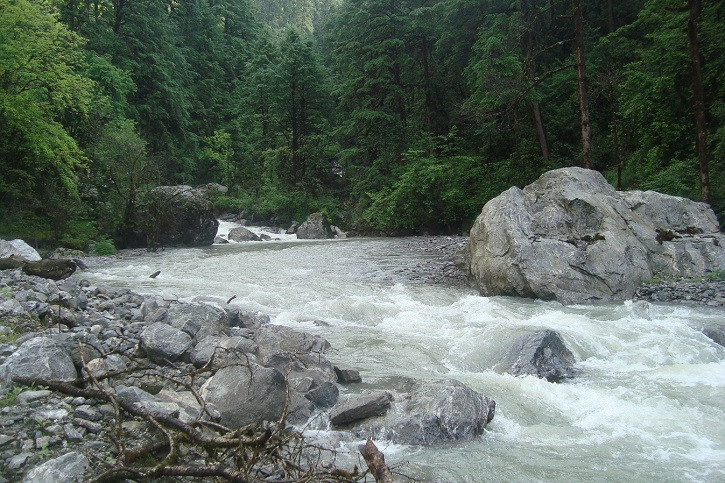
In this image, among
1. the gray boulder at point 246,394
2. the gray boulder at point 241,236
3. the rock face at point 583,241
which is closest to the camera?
Answer: the gray boulder at point 246,394

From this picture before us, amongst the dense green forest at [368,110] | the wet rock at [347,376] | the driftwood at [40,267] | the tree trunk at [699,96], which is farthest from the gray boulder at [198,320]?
the tree trunk at [699,96]

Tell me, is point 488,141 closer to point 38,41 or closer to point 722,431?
point 38,41

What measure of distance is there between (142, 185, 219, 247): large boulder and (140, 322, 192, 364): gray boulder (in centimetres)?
1511

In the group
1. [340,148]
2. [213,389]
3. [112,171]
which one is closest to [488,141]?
[340,148]

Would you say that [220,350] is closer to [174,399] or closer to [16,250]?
[174,399]

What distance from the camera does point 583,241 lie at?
11094 millimetres

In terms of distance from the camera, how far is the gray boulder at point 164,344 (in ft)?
19.8

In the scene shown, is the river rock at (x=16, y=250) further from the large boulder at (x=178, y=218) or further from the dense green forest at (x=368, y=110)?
the large boulder at (x=178, y=218)

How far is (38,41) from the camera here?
15047 millimetres

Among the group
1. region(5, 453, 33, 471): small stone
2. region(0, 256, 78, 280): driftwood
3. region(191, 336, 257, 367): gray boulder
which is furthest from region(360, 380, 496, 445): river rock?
region(0, 256, 78, 280): driftwood

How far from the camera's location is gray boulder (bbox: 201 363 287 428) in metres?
4.78

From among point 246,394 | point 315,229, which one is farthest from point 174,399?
point 315,229

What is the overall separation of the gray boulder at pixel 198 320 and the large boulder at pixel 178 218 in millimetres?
13724

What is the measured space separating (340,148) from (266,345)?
26444mm
